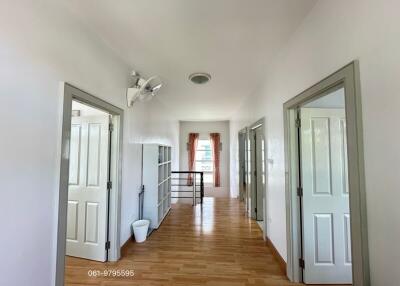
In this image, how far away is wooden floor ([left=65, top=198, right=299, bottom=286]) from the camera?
88.0 inches

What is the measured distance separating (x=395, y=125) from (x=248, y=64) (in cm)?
203

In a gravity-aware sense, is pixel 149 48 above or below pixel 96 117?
above

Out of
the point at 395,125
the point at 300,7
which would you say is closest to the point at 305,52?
the point at 300,7

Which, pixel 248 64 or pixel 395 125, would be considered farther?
pixel 248 64

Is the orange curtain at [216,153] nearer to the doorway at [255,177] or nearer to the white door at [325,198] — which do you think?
the doorway at [255,177]

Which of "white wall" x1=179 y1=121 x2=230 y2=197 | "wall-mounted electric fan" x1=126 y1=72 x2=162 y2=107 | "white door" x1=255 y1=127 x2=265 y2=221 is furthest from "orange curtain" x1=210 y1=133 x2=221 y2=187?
"wall-mounted electric fan" x1=126 y1=72 x2=162 y2=107

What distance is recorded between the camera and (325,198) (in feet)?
7.12

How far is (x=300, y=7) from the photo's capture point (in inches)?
64.2

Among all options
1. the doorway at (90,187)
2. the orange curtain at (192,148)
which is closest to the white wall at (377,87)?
the doorway at (90,187)

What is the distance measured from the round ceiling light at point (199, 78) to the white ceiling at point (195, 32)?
89 millimetres

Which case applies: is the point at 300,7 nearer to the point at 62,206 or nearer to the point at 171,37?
the point at 171,37

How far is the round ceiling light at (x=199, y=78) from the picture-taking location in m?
3.05

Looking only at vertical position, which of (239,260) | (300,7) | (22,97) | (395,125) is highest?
(300,7)

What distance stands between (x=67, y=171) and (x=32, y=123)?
0.50 m
